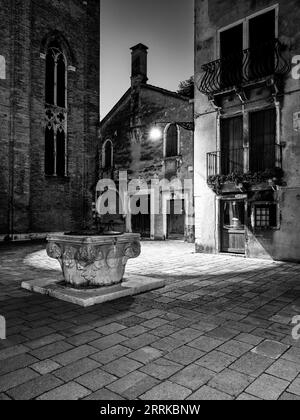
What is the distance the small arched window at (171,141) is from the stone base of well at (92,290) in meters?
12.0

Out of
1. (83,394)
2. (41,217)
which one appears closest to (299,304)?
(83,394)

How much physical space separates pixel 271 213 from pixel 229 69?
5.49 m

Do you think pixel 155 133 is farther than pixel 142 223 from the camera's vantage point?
No

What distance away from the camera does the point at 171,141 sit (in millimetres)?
17688

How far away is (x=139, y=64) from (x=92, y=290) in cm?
1745

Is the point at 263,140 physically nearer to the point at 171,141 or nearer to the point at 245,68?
the point at 245,68

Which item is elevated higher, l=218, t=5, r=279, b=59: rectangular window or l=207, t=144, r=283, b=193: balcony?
l=218, t=5, r=279, b=59: rectangular window

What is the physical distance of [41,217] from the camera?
650 inches

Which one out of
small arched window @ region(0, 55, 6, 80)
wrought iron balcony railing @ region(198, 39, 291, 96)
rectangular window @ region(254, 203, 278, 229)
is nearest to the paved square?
rectangular window @ region(254, 203, 278, 229)

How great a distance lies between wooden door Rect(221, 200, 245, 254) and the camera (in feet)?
37.8

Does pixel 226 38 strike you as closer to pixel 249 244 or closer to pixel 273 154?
pixel 273 154

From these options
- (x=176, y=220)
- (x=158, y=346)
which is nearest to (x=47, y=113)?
(x=176, y=220)

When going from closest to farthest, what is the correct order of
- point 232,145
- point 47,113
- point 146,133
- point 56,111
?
point 232,145 → point 47,113 → point 56,111 → point 146,133

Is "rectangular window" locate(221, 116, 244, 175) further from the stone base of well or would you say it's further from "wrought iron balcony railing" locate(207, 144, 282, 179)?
the stone base of well
